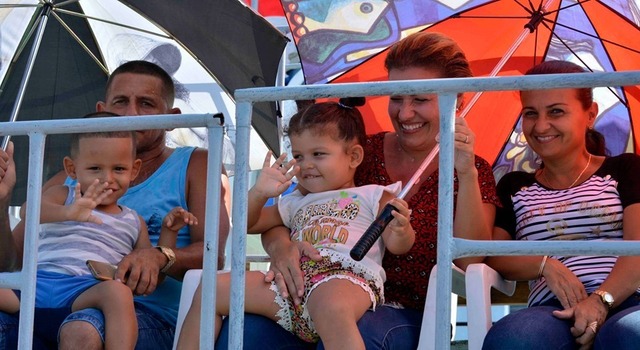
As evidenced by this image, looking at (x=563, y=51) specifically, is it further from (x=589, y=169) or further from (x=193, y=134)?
(x=193, y=134)

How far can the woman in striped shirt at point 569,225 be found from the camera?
3.05 meters

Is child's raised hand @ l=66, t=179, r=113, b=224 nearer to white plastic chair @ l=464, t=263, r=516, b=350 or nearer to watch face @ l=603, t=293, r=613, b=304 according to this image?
white plastic chair @ l=464, t=263, r=516, b=350

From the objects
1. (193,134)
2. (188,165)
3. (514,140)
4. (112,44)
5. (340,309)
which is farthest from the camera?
(112,44)

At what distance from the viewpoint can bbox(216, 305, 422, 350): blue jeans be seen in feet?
10.5

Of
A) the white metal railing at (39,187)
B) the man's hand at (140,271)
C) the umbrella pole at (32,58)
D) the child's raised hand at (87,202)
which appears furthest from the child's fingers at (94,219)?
the umbrella pole at (32,58)

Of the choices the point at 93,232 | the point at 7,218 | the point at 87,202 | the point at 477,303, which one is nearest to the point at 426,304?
the point at 477,303

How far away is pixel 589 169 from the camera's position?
12.1 ft

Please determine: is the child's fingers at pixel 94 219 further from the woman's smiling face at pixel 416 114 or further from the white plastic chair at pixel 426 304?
the woman's smiling face at pixel 416 114

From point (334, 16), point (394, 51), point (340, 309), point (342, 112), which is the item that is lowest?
point (340, 309)

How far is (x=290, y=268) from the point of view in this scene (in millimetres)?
3346

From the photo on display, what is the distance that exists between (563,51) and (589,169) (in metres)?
1.09

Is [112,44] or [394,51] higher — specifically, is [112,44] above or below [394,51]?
above

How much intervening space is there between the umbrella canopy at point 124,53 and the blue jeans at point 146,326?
171cm

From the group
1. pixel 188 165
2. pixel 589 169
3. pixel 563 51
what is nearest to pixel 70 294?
pixel 188 165
